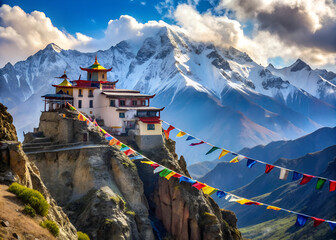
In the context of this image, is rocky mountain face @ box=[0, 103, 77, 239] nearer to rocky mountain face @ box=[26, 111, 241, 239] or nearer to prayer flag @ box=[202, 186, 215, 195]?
prayer flag @ box=[202, 186, 215, 195]

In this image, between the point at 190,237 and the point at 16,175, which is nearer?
the point at 16,175

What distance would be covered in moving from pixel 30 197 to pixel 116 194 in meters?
28.1

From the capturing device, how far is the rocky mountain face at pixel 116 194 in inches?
2116

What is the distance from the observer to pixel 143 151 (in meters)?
70.2

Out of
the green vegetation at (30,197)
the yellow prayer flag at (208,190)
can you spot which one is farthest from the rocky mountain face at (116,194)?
the green vegetation at (30,197)

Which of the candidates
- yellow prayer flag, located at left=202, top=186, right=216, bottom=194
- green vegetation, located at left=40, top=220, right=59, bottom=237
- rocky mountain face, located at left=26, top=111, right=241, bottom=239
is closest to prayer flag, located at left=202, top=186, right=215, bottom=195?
yellow prayer flag, located at left=202, top=186, right=216, bottom=194

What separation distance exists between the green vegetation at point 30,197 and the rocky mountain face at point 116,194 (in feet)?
70.9

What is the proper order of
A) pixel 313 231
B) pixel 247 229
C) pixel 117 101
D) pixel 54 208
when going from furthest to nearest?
1. pixel 247 229
2. pixel 313 231
3. pixel 117 101
4. pixel 54 208

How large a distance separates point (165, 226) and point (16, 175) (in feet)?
115

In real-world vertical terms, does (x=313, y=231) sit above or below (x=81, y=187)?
below

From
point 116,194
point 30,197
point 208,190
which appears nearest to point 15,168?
point 30,197

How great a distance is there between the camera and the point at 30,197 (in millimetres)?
29906

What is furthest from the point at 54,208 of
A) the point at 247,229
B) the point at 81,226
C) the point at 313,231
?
the point at 247,229

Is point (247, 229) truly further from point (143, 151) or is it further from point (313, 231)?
point (143, 151)
